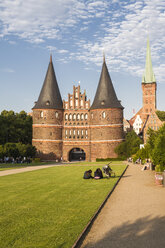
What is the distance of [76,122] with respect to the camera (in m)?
60.5

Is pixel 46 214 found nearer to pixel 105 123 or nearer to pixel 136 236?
pixel 136 236

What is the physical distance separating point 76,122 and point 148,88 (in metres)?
60.8

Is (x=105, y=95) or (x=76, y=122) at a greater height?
(x=105, y=95)

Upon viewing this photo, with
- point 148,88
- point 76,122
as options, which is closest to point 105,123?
point 76,122

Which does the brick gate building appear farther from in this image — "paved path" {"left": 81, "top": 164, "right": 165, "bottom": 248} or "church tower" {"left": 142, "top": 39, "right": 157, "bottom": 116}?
"church tower" {"left": 142, "top": 39, "right": 157, "bottom": 116}

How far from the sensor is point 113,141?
57.0 meters

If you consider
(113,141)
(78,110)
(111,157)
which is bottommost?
(111,157)

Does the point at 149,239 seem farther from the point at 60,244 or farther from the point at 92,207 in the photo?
the point at 92,207

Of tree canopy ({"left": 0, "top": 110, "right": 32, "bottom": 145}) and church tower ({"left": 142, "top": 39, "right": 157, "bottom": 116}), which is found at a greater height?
church tower ({"left": 142, "top": 39, "right": 157, "bottom": 116})

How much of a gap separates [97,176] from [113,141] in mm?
37436

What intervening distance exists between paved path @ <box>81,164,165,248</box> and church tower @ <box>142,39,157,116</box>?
101 meters

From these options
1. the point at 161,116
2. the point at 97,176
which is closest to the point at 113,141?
the point at 97,176

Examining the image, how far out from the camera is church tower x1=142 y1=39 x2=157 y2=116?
11050 centimetres

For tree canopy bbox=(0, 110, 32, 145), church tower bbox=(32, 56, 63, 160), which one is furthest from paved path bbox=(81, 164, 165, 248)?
tree canopy bbox=(0, 110, 32, 145)
